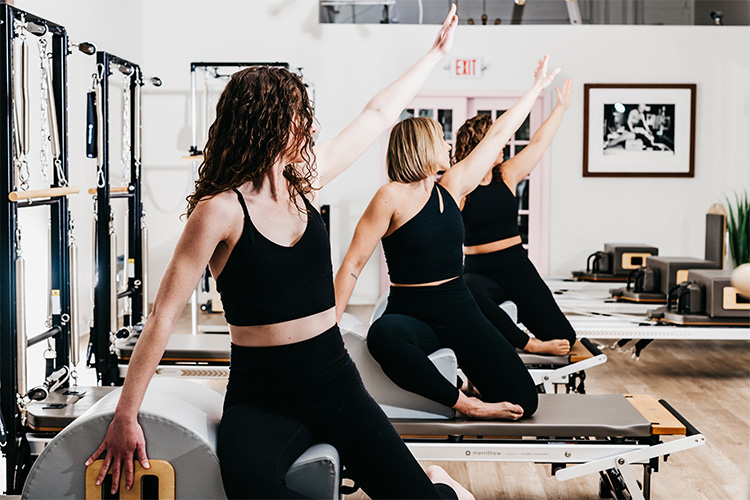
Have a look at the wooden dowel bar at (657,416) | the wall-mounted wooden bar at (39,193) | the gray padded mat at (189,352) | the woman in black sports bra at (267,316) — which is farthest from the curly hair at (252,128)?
the gray padded mat at (189,352)

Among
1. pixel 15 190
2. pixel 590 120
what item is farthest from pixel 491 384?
pixel 590 120

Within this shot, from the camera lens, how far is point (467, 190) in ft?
8.79

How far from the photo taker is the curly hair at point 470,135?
350 cm

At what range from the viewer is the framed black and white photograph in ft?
23.9

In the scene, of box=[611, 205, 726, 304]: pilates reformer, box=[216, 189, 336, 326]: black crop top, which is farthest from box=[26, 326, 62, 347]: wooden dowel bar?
box=[611, 205, 726, 304]: pilates reformer

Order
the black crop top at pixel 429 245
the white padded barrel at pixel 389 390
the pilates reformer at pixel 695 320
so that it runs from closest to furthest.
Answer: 1. the black crop top at pixel 429 245
2. the white padded barrel at pixel 389 390
3. the pilates reformer at pixel 695 320

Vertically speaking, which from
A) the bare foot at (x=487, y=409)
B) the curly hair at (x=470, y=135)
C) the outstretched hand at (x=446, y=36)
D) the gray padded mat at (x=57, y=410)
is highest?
the outstretched hand at (x=446, y=36)

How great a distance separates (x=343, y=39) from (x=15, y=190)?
5.09 meters

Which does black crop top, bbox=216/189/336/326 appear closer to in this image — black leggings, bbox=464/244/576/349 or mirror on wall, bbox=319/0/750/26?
black leggings, bbox=464/244/576/349

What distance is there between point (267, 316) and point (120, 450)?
1.21 feet

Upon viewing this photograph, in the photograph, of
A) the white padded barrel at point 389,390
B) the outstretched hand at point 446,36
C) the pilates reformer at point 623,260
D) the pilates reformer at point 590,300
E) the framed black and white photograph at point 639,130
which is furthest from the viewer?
the framed black and white photograph at point 639,130

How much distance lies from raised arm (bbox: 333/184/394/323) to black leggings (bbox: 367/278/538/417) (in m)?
0.24

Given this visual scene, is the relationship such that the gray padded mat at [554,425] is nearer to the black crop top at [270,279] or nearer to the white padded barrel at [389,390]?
the white padded barrel at [389,390]

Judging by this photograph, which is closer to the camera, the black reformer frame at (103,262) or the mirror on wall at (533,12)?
the black reformer frame at (103,262)
